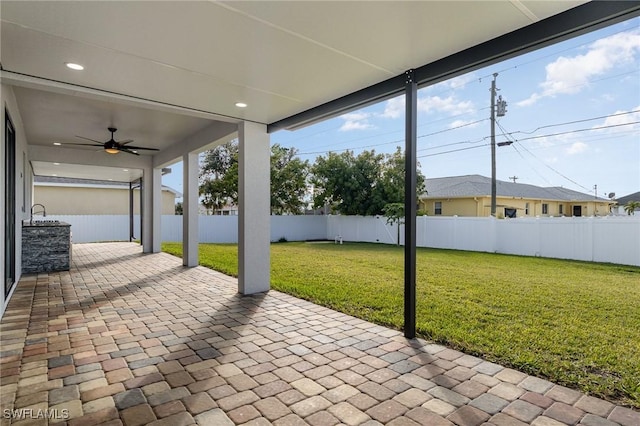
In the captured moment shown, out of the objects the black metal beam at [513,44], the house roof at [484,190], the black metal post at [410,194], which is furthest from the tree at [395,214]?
the black metal post at [410,194]

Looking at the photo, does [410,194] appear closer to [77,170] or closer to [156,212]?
[156,212]

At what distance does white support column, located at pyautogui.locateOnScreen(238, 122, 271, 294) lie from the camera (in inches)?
207

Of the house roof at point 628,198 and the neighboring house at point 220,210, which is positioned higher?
the house roof at point 628,198

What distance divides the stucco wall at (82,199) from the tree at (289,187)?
274 inches

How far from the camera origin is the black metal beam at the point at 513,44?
2.28 meters

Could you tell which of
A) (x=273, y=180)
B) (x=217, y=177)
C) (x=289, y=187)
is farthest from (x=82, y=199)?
(x=289, y=187)

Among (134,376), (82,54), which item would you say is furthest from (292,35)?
(134,376)

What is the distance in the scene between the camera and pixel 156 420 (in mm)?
2061

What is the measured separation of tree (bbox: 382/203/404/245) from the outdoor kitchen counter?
10.5 m

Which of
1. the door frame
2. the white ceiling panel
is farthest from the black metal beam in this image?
the white ceiling panel

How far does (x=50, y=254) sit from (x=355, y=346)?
22.8 ft

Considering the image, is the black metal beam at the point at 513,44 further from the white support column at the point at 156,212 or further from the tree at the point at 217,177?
the tree at the point at 217,177

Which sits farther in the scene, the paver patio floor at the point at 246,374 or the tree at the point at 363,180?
the tree at the point at 363,180

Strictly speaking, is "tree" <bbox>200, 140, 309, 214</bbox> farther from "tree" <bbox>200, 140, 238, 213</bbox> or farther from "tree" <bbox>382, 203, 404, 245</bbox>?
"tree" <bbox>382, 203, 404, 245</bbox>
